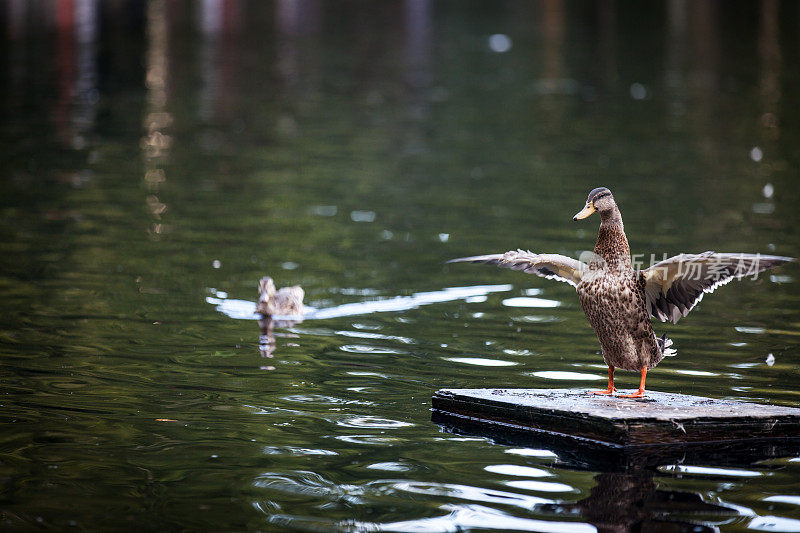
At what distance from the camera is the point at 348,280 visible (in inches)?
633

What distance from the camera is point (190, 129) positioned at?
30938 millimetres

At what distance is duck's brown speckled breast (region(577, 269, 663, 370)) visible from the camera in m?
9.30

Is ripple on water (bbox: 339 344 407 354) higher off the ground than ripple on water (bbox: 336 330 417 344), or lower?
lower

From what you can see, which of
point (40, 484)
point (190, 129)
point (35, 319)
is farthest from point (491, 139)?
point (40, 484)

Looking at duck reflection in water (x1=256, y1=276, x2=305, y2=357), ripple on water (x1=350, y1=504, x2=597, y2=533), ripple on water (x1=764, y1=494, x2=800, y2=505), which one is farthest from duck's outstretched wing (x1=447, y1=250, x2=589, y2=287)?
duck reflection in water (x1=256, y1=276, x2=305, y2=357)

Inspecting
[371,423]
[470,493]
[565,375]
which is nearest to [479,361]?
[565,375]

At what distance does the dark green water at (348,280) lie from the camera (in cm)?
841

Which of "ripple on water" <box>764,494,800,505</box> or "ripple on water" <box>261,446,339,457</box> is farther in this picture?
"ripple on water" <box>261,446,339,457</box>

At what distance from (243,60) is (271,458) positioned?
42.4 m

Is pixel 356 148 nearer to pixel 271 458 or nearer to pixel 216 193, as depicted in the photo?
pixel 216 193

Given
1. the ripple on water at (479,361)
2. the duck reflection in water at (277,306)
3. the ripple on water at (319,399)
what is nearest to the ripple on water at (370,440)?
the ripple on water at (319,399)

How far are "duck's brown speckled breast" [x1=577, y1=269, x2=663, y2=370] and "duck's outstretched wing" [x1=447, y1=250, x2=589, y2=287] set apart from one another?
0.20 m

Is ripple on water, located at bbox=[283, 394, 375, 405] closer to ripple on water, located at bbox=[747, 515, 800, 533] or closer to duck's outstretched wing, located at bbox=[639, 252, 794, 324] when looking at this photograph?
duck's outstretched wing, located at bbox=[639, 252, 794, 324]

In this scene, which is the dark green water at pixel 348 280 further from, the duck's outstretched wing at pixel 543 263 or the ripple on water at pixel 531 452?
the duck's outstretched wing at pixel 543 263
